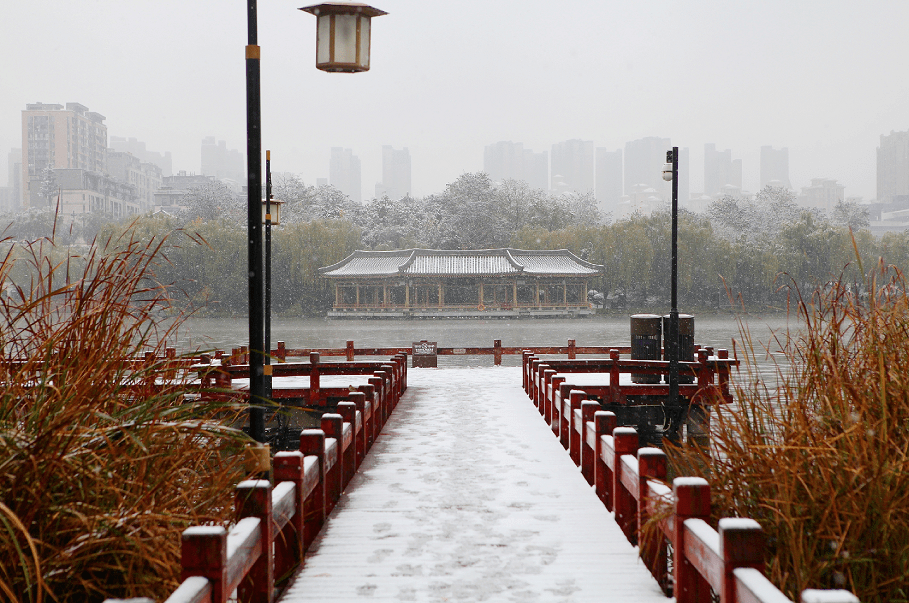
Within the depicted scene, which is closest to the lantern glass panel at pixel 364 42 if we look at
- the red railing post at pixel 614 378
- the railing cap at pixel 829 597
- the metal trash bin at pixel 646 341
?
Result: the railing cap at pixel 829 597

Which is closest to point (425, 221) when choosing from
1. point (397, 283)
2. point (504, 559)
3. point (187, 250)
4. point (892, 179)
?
point (397, 283)

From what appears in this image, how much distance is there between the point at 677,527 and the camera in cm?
273

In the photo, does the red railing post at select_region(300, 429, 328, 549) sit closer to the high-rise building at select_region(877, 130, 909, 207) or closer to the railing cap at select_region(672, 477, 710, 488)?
the railing cap at select_region(672, 477, 710, 488)

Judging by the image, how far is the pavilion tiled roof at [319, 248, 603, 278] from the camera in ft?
138

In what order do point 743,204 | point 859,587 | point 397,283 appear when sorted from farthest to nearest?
point 743,204 → point 397,283 → point 859,587

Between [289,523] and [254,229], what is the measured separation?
154 cm

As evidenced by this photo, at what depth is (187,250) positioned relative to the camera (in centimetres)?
4381

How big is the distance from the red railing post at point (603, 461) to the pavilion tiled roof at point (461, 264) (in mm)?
36893

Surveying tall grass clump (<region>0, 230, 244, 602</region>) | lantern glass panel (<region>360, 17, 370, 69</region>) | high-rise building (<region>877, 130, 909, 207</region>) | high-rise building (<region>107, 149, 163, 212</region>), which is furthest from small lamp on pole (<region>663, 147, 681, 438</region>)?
high-rise building (<region>107, 149, 163, 212</region>)

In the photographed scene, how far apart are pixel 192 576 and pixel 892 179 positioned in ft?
515

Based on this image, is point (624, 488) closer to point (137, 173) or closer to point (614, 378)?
point (614, 378)

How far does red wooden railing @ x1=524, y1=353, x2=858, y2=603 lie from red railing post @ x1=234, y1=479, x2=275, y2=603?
159cm

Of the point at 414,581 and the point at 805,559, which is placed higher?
the point at 805,559

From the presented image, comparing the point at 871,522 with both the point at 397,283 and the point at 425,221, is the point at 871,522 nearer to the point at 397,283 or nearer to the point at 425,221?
the point at 397,283
